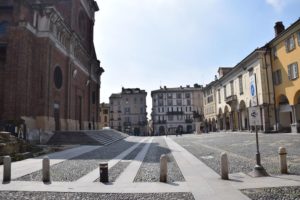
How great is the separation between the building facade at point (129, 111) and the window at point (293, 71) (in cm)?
5744

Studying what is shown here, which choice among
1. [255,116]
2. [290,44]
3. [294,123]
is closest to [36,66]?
[255,116]

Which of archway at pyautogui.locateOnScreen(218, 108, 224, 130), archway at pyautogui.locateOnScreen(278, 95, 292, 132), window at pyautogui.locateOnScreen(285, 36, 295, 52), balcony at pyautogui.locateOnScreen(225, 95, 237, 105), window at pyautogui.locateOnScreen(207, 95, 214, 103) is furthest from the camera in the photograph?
window at pyautogui.locateOnScreen(207, 95, 214, 103)

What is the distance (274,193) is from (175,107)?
8073cm

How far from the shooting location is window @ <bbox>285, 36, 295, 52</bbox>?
31.4m

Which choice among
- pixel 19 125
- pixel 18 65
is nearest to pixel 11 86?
pixel 18 65

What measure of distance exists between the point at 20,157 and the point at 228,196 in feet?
40.5

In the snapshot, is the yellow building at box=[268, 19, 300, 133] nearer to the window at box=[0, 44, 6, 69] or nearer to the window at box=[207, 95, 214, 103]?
the window at box=[207, 95, 214, 103]

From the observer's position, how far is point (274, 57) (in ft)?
119

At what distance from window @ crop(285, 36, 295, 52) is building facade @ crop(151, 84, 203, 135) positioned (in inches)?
2148

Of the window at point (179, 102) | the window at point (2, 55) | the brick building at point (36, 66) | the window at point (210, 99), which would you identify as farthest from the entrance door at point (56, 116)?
the window at point (179, 102)

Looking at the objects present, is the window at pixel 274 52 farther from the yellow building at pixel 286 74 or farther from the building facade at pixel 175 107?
the building facade at pixel 175 107

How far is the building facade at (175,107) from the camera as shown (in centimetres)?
8599

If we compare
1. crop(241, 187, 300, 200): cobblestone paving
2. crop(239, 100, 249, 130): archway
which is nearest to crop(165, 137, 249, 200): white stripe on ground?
crop(241, 187, 300, 200): cobblestone paving

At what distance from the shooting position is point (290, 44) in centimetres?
3203
